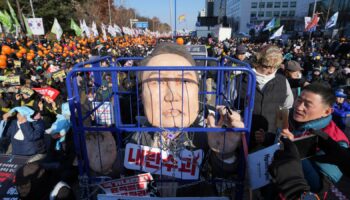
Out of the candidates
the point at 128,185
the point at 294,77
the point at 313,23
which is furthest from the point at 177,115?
the point at 313,23

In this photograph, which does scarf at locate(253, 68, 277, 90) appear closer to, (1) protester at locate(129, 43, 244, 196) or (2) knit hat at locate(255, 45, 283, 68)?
(2) knit hat at locate(255, 45, 283, 68)

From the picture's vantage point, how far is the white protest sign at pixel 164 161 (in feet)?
5.26

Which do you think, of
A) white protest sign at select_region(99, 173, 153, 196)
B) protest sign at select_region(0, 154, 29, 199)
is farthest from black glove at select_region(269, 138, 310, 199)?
protest sign at select_region(0, 154, 29, 199)

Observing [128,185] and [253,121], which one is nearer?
[128,185]

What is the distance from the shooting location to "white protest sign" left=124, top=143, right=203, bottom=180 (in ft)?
5.26

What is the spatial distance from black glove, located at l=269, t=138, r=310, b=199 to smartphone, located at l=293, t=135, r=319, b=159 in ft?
0.91

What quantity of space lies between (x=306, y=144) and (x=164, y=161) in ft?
3.41

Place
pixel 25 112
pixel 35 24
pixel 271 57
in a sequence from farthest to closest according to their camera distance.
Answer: pixel 35 24, pixel 25 112, pixel 271 57

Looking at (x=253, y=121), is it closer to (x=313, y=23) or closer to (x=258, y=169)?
(x=258, y=169)

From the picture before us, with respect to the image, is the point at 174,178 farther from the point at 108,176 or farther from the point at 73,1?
the point at 73,1

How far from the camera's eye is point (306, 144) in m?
1.66

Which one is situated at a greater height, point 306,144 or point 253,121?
point 306,144

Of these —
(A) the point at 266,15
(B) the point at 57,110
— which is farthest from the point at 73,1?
(A) the point at 266,15

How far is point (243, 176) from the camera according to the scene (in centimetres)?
160
